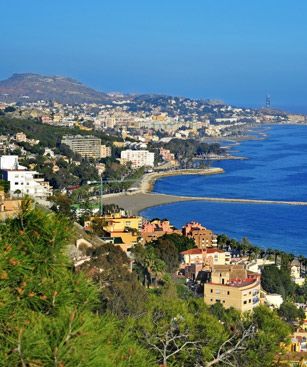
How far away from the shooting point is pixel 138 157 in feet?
93.4

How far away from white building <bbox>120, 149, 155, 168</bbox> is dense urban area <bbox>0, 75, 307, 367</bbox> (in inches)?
6.9

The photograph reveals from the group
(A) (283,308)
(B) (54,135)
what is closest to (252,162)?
(B) (54,135)

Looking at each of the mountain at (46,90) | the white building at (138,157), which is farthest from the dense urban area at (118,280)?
the mountain at (46,90)

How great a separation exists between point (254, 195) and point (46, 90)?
6326cm

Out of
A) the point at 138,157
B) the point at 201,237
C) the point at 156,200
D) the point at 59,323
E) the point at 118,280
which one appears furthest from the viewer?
the point at 138,157

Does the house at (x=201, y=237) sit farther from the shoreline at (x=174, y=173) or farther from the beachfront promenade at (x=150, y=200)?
the shoreline at (x=174, y=173)

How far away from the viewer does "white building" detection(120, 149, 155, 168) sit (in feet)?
91.7

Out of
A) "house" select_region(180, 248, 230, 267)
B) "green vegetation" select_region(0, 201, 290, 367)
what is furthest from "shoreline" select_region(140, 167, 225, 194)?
"green vegetation" select_region(0, 201, 290, 367)

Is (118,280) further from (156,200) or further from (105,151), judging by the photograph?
(105,151)

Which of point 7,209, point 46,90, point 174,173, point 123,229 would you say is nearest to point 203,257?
point 123,229

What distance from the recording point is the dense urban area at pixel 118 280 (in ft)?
4.29

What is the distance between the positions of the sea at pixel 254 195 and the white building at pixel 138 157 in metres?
2.26

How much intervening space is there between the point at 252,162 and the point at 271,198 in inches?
378

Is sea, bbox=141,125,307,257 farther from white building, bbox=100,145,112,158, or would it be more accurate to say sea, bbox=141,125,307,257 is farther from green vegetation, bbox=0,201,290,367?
green vegetation, bbox=0,201,290,367
